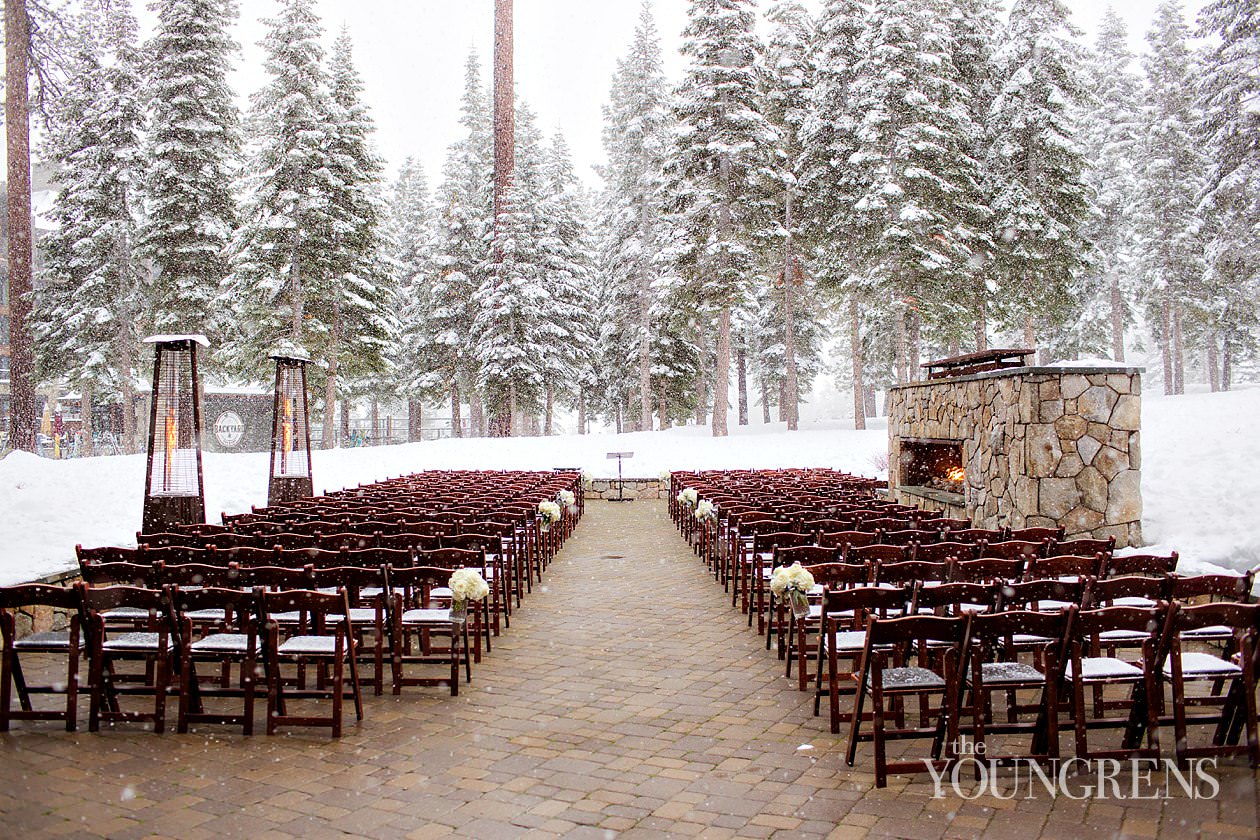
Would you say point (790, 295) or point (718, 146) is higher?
point (718, 146)

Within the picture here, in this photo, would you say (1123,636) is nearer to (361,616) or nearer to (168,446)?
(361,616)

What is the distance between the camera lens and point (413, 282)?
35.9m

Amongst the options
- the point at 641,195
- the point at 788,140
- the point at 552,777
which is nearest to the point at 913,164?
the point at 788,140

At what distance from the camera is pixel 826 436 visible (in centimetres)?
2597

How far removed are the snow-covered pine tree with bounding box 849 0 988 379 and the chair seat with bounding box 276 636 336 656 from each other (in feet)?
68.3

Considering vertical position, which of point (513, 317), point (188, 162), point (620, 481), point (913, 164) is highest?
point (188, 162)

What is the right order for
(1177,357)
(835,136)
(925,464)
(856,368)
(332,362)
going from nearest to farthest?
(925,464)
(835,136)
(856,368)
(332,362)
(1177,357)

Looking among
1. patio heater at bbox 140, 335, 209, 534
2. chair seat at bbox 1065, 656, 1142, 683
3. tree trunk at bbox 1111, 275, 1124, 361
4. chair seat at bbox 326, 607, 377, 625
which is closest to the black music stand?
patio heater at bbox 140, 335, 209, 534

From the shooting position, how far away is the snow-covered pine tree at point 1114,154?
104ft

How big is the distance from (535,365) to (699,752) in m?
25.5

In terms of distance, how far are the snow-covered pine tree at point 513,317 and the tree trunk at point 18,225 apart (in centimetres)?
1311

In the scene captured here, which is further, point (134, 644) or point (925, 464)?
point (925, 464)

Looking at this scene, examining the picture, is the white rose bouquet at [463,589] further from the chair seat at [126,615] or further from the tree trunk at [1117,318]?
the tree trunk at [1117,318]

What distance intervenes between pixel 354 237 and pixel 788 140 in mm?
14909
